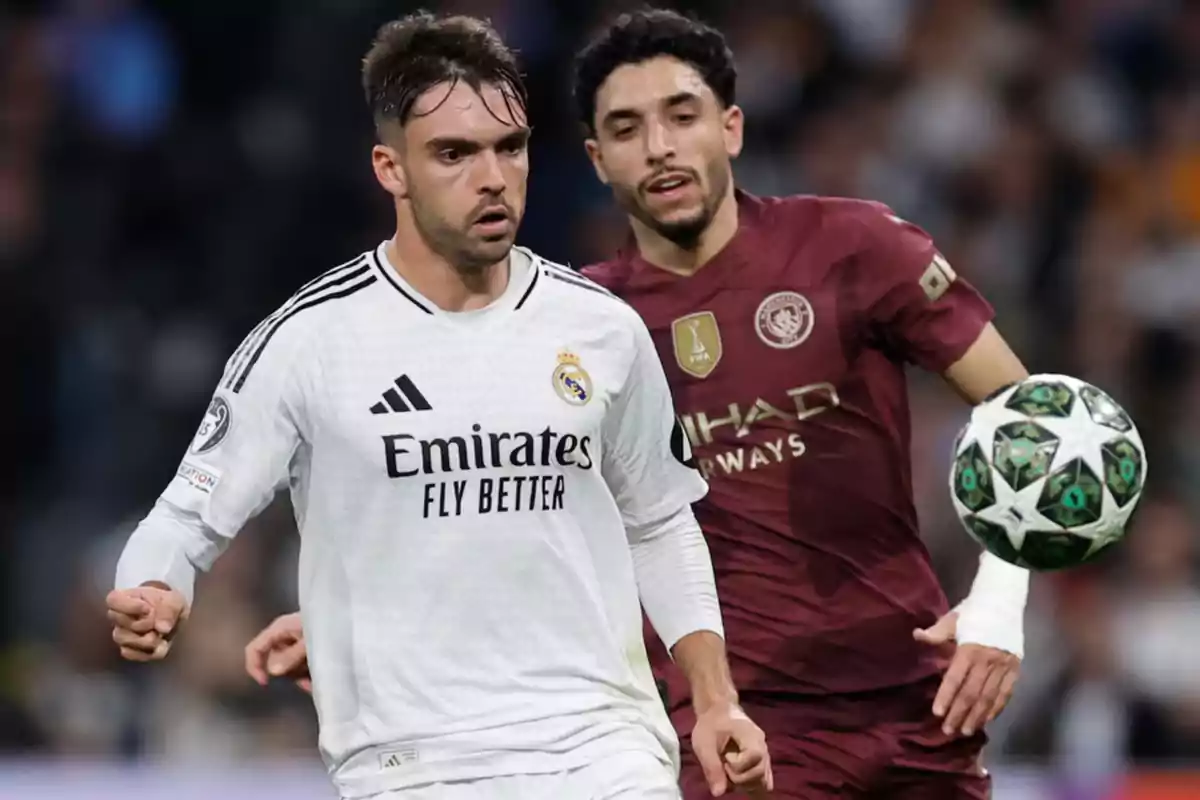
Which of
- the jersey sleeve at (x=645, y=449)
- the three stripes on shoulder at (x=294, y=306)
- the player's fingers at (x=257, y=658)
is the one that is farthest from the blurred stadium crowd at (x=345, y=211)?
the three stripes on shoulder at (x=294, y=306)

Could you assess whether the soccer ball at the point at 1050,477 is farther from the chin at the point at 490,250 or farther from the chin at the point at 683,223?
the chin at the point at 490,250

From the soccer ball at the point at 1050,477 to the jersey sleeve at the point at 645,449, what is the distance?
70 cm

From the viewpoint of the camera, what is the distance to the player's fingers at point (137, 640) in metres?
4.11

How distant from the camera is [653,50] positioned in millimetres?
5566

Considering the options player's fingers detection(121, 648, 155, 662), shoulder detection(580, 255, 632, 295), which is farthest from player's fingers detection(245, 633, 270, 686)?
shoulder detection(580, 255, 632, 295)

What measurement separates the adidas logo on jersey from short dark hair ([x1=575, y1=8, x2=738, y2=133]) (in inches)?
59.3

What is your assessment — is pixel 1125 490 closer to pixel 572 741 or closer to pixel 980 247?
pixel 572 741

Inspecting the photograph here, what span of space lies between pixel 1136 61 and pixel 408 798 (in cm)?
792

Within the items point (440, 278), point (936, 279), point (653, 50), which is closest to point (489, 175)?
point (440, 278)

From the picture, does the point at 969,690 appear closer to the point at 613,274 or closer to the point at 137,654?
the point at 613,274

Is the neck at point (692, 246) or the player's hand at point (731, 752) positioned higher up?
the neck at point (692, 246)

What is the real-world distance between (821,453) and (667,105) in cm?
91

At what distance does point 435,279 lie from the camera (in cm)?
449

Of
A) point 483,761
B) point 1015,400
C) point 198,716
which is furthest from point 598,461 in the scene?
point 198,716
